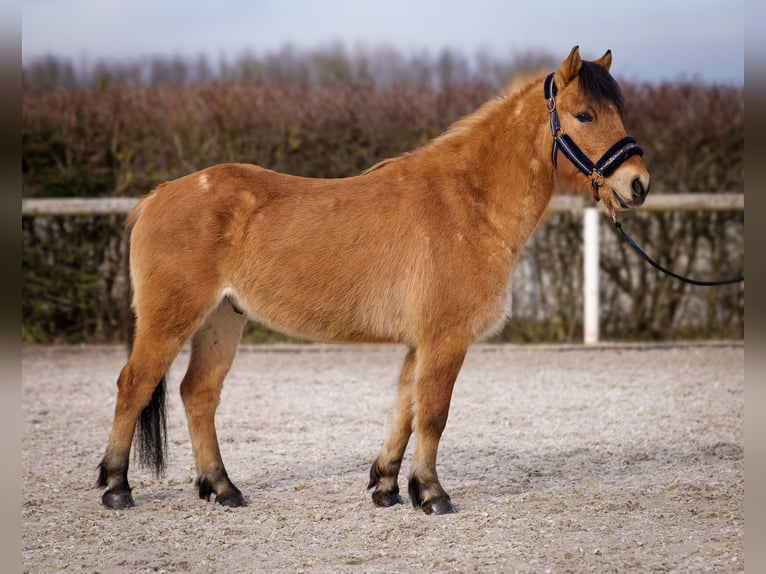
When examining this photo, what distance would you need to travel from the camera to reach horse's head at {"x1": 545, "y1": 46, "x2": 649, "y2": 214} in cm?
464

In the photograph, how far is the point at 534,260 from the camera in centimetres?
1073

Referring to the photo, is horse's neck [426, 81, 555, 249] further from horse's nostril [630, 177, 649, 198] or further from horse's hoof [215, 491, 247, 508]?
horse's hoof [215, 491, 247, 508]

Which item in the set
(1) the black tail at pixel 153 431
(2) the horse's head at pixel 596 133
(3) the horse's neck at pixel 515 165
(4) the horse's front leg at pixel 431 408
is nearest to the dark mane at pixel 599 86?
(2) the horse's head at pixel 596 133

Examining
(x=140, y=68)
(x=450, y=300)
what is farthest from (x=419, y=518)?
(x=140, y=68)

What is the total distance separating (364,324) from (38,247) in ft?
22.4

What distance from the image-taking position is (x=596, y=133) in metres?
4.73

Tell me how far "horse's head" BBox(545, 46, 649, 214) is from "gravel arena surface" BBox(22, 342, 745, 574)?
169cm

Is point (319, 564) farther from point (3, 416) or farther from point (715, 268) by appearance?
point (715, 268)

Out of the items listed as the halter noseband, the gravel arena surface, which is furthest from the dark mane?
the gravel arena surface

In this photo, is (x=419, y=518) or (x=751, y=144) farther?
(x=419, y=518)

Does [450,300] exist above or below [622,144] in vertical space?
below

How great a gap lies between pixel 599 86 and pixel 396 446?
2.20 meters

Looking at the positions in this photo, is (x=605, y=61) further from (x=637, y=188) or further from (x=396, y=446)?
(x=396, y=446)

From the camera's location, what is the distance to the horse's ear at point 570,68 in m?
4.66
